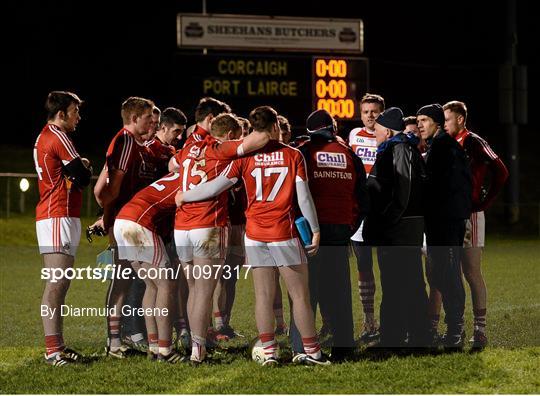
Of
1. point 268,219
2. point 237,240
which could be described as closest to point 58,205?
point 268,219

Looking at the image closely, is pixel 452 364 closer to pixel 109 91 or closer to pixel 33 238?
pixel 33 238

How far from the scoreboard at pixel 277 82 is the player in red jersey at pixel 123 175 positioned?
908 cm

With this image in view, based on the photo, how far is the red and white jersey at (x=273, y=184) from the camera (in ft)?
21.9

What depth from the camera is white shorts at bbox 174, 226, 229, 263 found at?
22.6ft

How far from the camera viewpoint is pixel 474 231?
7.89 metres

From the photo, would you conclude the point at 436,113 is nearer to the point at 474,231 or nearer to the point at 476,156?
the point at 476,156

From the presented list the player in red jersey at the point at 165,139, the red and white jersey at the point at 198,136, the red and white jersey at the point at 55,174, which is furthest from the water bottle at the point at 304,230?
the red and white jersey at the point at 55,174

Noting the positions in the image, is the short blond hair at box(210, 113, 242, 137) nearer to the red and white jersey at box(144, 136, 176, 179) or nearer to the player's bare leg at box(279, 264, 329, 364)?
the red and white jersey at box(144, 136, 176, 179)

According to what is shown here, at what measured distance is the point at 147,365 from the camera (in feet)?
22.4

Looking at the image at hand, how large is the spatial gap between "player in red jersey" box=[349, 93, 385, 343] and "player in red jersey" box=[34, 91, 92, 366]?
2313 mm

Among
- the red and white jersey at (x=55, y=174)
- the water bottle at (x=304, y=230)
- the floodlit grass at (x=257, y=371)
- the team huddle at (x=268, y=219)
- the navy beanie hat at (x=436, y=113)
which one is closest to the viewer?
the floodlit grass at (x=257, y=371)

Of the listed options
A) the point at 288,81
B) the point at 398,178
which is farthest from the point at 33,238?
the point at 398,178

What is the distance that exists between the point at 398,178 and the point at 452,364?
1362mm

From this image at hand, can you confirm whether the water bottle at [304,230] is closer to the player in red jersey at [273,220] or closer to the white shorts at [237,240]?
the player in red jersey at [273,220]
